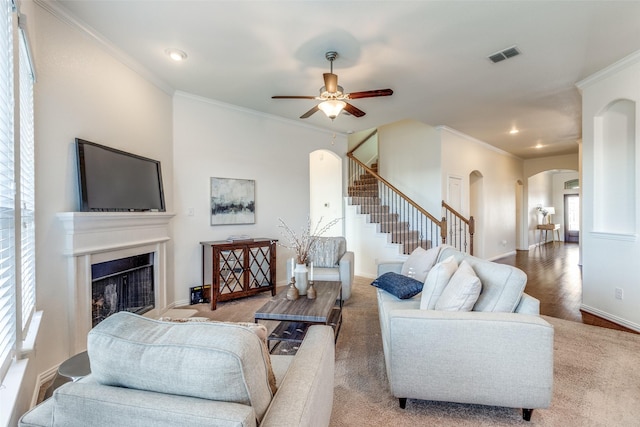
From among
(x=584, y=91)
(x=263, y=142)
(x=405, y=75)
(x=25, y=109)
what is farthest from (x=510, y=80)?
(x=25, y=109)

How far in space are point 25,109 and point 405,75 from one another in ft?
11.1

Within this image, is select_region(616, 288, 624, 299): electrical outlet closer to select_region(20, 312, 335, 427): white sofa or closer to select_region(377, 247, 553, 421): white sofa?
select_region(377, 247, 553, 421): white sofa

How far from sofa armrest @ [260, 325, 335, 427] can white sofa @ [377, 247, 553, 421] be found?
531mm

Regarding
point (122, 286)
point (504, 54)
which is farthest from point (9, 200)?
point (504, 54)

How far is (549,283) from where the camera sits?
501 centimetres

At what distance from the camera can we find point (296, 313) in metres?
2.34

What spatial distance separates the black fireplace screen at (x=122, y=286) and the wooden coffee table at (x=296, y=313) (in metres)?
1.46

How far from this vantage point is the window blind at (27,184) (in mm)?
1850

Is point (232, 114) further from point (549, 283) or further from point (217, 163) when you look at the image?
point (549, 283)

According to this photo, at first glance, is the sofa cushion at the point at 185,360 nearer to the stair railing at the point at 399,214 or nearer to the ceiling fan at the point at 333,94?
the ceiling fan at the point at 333,94

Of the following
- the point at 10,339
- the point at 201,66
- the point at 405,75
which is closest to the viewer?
the point at 10,339

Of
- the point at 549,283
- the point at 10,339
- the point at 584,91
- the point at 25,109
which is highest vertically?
the point at 584,91

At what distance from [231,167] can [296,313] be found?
277 centimetres

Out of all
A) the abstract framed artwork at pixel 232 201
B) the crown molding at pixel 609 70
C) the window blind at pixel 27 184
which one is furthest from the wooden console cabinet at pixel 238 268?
the crown molding at pixel 609 70
